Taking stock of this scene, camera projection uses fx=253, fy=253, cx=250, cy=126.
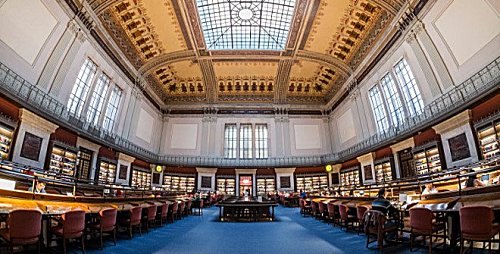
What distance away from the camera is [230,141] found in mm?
24781

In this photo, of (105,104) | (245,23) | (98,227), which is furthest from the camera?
(245,23)

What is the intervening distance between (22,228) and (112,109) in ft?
50.4

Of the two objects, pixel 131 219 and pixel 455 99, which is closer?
pixel 131 219

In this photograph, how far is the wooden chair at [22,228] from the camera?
11.1 ft

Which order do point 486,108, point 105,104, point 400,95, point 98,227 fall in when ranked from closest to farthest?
1. point 98,227
2. point 486,108
3. point 400,95
4. point 105,104

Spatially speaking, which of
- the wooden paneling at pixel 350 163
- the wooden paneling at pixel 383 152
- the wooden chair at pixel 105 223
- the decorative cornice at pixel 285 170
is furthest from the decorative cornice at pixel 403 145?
the wooden chair at pixel 105 223

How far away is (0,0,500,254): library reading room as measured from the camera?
500cm

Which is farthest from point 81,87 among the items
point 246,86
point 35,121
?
point 246,86

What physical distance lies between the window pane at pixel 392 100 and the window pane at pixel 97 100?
700 inches

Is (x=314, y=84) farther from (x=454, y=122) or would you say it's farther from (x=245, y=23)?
(x=454, y=122)

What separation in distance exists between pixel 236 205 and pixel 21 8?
11.1 m

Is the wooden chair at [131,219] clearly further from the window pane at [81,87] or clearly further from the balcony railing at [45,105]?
the window pane at [81,87]

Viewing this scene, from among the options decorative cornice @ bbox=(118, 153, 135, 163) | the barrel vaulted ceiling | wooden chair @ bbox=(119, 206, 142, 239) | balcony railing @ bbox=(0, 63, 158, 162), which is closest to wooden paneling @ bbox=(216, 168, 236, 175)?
the barrel vaulted ceiling

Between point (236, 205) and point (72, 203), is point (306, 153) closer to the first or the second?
point (236, 205)
